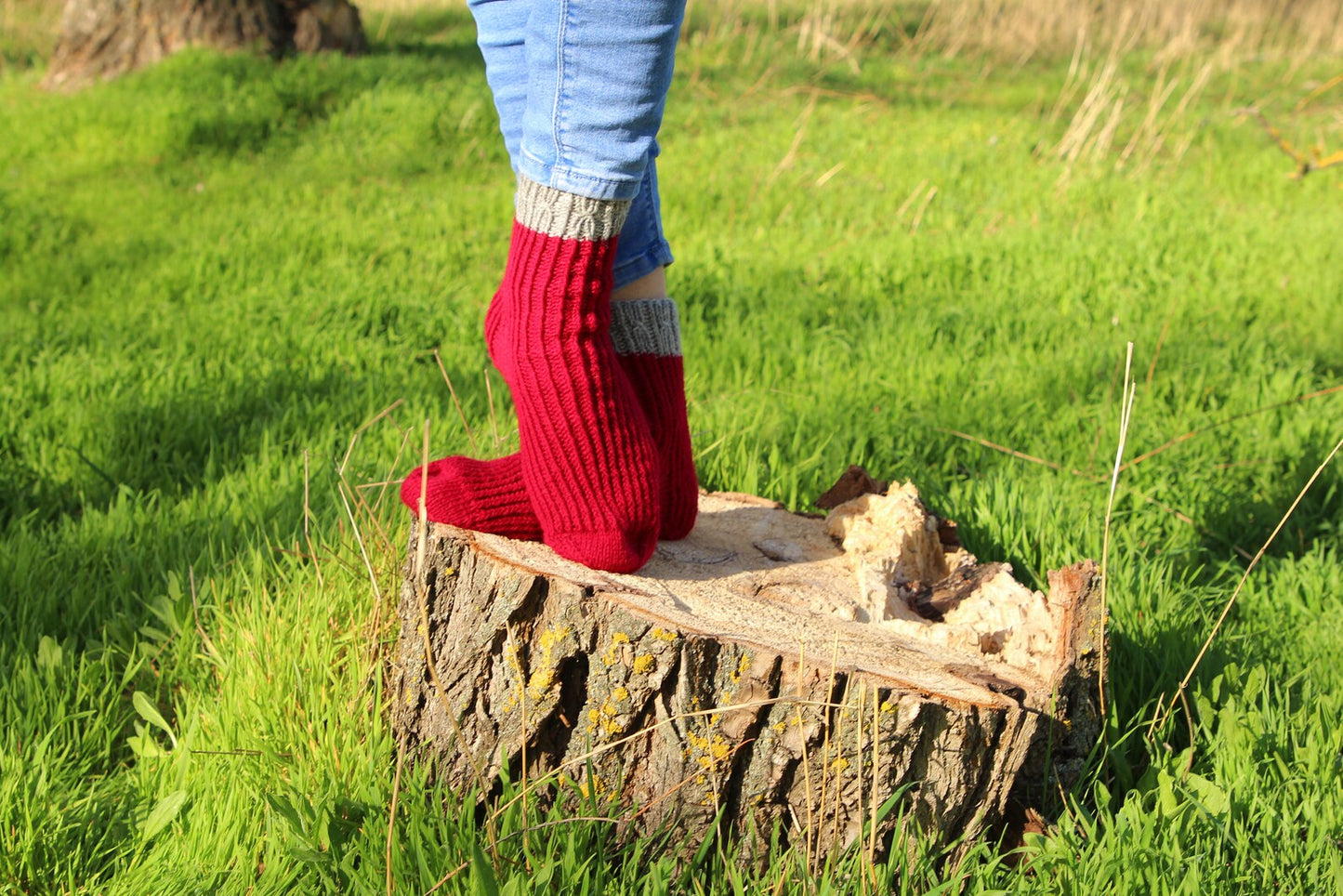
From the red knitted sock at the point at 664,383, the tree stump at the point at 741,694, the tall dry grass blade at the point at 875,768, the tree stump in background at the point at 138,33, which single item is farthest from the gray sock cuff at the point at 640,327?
the tree stump in background at the point at 138,33

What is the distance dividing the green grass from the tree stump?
0.24ft

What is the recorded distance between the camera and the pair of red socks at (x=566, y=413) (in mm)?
1502

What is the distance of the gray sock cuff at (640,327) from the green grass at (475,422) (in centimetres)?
47

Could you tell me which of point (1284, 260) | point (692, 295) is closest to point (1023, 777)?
point (692, 295)

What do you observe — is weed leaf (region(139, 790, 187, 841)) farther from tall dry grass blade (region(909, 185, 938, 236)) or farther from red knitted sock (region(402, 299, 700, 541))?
tall dry grass blade (region(909, 185, 938, 236))

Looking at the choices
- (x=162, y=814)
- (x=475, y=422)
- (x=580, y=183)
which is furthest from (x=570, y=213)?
(x=475, y=422)

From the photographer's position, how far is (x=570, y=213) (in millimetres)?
1454

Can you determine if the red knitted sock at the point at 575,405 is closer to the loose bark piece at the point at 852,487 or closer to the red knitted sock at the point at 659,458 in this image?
the red knitted sock at the point at 659,458

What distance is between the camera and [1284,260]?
Result: 161 inches

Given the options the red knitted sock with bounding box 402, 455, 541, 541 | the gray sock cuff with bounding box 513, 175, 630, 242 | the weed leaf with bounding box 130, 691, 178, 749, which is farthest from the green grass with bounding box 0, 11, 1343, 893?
the gray sock cuff with bounding box 513, 175, 630, 242

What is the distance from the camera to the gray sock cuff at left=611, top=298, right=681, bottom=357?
1765mm

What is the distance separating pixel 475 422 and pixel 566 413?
3.88 feet

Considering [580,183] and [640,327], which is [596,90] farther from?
[640,327]

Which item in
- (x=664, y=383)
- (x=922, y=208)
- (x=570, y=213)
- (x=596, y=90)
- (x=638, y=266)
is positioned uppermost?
(x=596, y=90)
